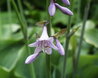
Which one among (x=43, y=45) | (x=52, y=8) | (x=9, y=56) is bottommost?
(x=9, y=56)

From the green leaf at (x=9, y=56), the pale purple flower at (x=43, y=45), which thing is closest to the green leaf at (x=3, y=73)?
the green leaf at (x=9, y=56)

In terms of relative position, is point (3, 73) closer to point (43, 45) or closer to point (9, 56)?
point (9, 56)

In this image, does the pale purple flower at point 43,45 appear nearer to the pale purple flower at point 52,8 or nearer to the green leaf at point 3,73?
the pale purple flower at point 52,8

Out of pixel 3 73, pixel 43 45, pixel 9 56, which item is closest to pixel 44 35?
pixel 43 45

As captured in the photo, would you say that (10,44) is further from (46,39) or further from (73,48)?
(46,39)

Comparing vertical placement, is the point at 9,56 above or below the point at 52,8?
below

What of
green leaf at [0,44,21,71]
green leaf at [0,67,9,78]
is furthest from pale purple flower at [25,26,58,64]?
green leaf at [0,44,21,71]

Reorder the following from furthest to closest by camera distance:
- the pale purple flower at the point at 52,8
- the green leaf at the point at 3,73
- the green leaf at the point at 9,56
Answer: the green leaf at the point at 9,56 < the green leaf at the point at 3,73 < the pale purple flower at the point at 52,8

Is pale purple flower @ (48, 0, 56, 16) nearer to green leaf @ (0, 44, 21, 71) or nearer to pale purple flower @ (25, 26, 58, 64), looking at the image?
pale purple flower @ (25, 26, 58, 64)

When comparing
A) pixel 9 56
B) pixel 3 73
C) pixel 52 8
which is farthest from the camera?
pixel 9 56
